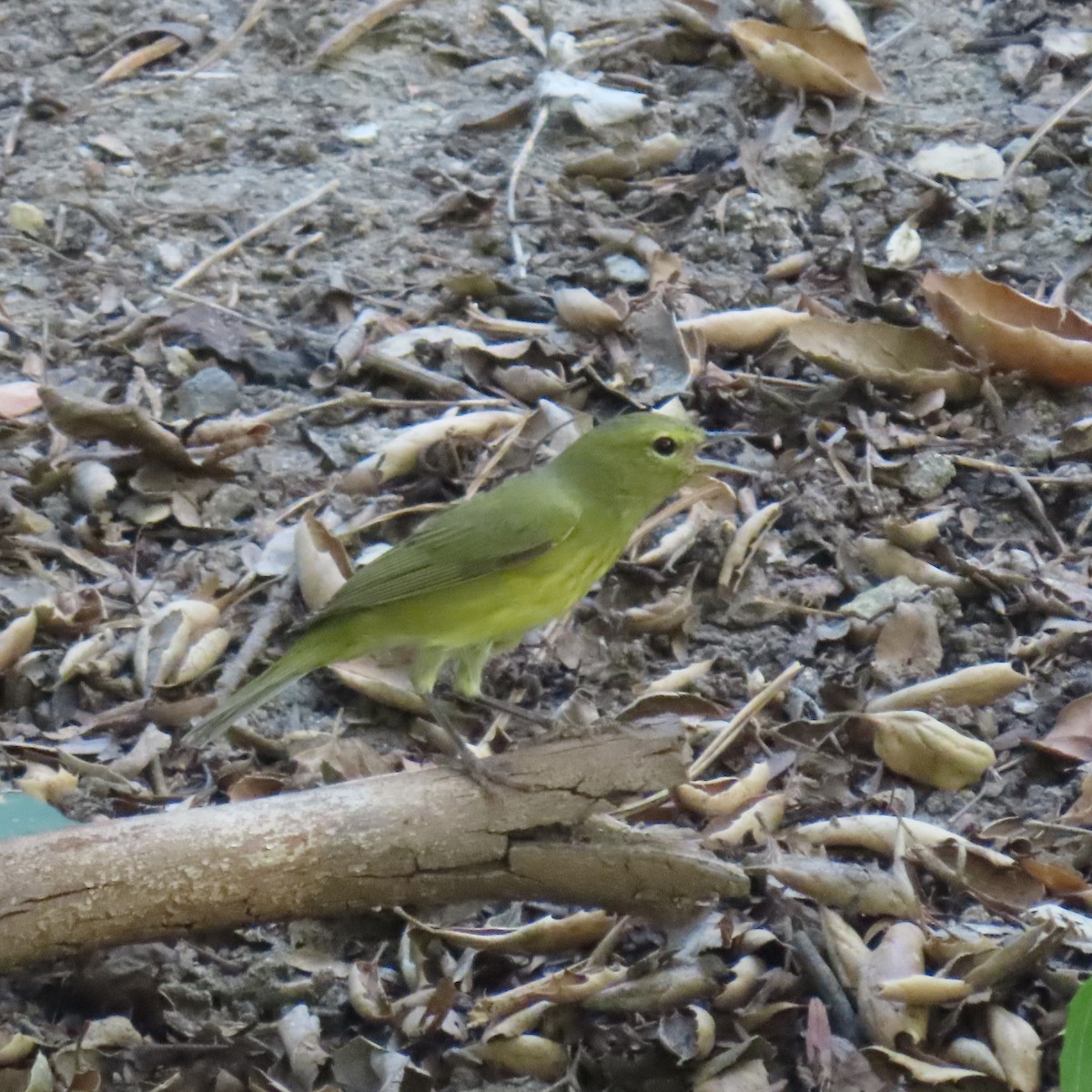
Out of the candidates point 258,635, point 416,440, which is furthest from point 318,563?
point 416,440

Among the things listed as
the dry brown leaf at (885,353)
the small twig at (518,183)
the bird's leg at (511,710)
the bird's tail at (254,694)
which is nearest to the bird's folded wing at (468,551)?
the bird's tail at (254,694)

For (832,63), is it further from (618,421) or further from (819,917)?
(819,917)

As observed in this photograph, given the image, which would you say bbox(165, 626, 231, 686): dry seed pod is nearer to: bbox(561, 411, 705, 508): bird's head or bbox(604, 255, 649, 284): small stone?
bbox(561, 411, 705, 508): bird's head

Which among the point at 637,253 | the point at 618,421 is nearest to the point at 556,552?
the point at 618,421

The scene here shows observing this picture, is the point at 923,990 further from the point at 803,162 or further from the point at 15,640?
the point at 803,162

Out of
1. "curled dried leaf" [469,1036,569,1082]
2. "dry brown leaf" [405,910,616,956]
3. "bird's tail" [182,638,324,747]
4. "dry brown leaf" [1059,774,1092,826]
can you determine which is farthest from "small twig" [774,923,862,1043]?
"bird's tail" [182,638,324,747]

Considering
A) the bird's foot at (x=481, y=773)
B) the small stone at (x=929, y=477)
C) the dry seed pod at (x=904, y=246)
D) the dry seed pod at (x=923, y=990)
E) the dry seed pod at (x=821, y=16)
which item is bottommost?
the dry seed pod at (x=923, y=990)

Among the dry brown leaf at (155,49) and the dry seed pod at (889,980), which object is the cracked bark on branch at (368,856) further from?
the dry brown leaf at (155,49)
